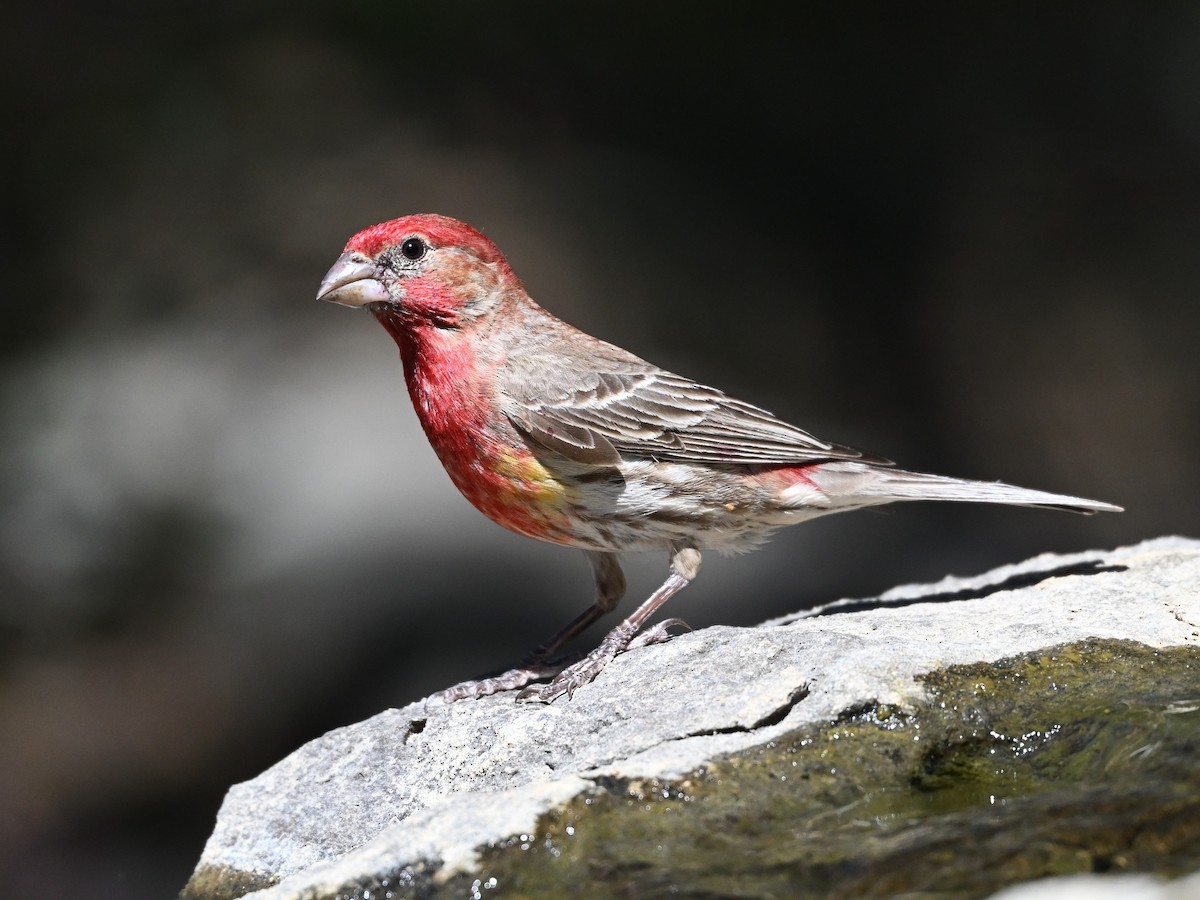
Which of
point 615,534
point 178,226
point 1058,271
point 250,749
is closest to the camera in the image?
point 615,534

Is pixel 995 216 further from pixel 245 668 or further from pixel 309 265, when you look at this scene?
pixel 245 668

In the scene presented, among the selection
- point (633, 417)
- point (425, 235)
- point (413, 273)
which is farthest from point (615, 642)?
point (425, 235)

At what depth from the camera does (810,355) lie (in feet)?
29.5

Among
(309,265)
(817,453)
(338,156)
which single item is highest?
(338,156)

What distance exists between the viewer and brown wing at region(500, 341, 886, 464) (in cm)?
470

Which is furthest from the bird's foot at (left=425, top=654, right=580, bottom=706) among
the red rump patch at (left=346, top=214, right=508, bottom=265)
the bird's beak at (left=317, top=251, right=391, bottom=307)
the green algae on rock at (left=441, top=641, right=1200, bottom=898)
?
the green algae on rock at (left=441, top=641, right=1200, bottom=898)

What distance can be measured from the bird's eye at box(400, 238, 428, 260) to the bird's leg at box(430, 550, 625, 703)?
4.20 feet

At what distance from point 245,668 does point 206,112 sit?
3653 millimetres

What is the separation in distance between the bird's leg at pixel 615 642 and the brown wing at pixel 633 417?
37 cm

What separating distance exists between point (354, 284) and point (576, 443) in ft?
3.17

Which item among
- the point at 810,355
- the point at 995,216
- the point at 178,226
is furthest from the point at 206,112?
the point at 995,216

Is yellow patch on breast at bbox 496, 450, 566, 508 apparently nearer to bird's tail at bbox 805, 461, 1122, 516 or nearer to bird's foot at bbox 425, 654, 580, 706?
bird's foot at bbox 425, 654, 580, 706

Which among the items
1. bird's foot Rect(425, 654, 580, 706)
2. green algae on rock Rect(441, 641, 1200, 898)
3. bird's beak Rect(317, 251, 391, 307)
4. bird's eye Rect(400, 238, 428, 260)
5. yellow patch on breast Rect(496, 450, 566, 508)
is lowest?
bird's foot Rect(425, 654, 580, 706)

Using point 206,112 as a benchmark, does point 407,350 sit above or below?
below
